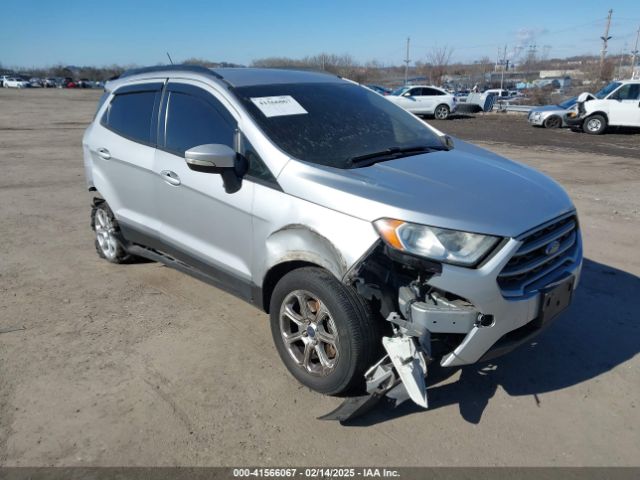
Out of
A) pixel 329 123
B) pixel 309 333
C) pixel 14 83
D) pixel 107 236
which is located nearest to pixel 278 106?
pixel 329 123

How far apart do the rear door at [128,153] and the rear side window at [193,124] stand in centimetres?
24

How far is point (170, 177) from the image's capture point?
389 centimetres

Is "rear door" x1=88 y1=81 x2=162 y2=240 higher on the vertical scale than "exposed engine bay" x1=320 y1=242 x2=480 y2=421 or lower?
higher

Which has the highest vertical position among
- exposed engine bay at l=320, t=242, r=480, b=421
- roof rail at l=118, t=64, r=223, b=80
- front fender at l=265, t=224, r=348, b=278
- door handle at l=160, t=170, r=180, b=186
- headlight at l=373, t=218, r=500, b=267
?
roof rail at l=118, t=64, r=223, b=80

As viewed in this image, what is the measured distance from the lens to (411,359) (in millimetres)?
2598

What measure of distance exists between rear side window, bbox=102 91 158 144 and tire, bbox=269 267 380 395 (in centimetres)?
194

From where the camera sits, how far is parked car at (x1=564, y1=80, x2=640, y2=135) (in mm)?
17906

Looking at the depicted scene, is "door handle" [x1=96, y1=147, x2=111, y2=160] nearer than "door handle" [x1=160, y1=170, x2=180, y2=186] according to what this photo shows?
No

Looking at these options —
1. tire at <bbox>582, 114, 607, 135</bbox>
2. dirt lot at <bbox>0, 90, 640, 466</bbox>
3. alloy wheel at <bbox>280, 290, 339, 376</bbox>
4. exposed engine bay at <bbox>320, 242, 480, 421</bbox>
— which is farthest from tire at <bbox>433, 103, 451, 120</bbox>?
exposed engine bay at <bbox>320, 242, 480, 421</bbox>

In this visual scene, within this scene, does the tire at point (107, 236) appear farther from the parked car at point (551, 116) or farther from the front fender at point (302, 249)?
the parked car at point (551, 116)

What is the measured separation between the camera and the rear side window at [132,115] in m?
4.24

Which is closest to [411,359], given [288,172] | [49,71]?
[288,172]

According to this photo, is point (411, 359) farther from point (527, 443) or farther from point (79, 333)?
point (79, 333)

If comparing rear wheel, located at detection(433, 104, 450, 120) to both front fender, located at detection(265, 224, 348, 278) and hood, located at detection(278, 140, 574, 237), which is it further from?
front fender, located at detection(265, 224, 348, 278)
